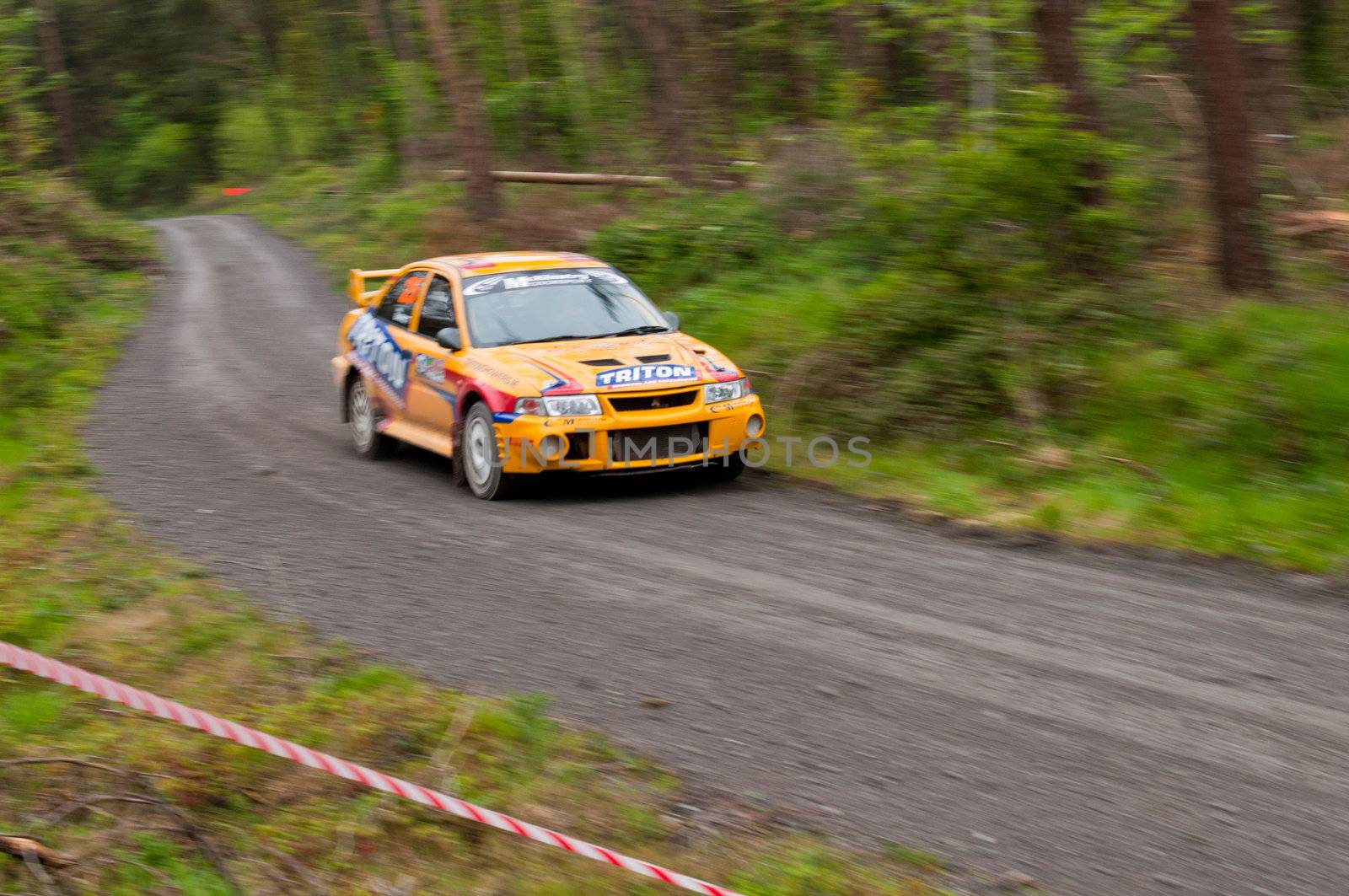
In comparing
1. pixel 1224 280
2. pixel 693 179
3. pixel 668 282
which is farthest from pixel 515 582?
pixel 693 179

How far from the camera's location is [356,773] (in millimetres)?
4590

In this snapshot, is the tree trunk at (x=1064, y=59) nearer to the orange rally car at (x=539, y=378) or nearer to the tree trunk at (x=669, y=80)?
the orange rally car at (x=539, y=378)

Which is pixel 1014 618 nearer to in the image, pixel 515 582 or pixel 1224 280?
pixel 515 582

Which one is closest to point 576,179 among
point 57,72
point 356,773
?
point 356,773

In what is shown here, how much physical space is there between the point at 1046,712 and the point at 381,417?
7297 millimetres

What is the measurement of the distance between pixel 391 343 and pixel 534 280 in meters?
1.41

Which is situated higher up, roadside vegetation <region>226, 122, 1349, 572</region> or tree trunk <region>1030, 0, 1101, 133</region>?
tree trunk <region>1030, 0, 1101, 133</region>

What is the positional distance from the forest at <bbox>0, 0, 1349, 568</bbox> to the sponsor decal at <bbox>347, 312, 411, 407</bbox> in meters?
3.20

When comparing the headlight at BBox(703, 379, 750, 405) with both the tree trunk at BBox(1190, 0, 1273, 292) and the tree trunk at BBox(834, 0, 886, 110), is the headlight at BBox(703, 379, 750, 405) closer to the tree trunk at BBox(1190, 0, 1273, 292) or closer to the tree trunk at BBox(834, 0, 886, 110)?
the tree trunk at BBox(1190, 0, 1273, 292)

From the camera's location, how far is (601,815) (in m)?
4.45

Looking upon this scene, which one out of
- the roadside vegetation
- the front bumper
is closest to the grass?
the front bumper

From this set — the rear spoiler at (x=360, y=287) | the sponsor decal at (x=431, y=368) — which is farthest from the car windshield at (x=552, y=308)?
the rear spoiler at (x=360, y=287)

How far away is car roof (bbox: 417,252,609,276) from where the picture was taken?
10.7 m

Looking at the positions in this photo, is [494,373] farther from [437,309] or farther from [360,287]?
[360,287]
